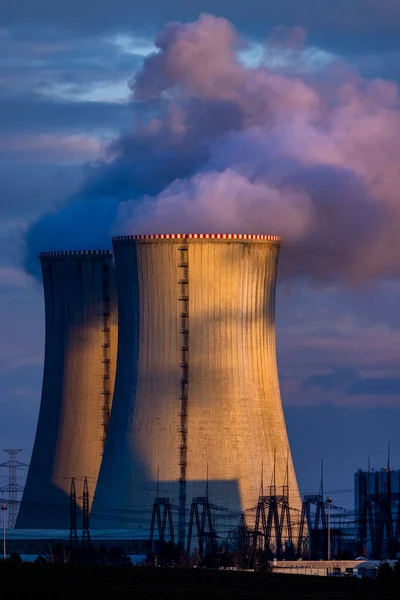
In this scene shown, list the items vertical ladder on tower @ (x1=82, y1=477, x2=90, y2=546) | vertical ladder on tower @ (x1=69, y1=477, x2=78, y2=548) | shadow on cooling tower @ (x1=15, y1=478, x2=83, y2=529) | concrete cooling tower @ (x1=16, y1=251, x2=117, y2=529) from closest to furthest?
1. vertical ladder on tower @ (x1=82, y1=477, x2=90, y2=546)
2. vertical ladder on tower @ (x1=69, y1=477, x2=78, y2=548)
3. concrete cooling tower @ (x1=16, y1=251, x2=117, y2=529)
4. shadow on cooling tower @ (x1=15, y1=478, x2=83, y2=529)

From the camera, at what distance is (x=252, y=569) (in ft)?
151

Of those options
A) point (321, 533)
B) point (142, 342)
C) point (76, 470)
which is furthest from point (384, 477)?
point (142, 342)

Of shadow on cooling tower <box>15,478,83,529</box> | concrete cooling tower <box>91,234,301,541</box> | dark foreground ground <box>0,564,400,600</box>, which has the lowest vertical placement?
dark foreground ground <box>0,564,400,600</box>

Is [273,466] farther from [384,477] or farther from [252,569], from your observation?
[384,477]

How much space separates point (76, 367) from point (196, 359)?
16.7ft

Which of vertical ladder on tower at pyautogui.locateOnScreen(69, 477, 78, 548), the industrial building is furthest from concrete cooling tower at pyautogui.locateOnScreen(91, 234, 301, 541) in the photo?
the industrial building

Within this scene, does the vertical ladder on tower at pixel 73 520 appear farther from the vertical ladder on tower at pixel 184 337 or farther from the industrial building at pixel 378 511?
the industrial building at pixel 378 511

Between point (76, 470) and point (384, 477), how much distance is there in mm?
14557

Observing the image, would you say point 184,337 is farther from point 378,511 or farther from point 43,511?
point 378,511

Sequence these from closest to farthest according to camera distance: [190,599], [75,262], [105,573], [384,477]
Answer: [190,599]
[105,573]
[75,262]
[384,477]

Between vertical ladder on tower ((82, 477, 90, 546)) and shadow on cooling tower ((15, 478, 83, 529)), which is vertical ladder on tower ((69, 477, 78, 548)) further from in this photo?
shadow on cooling tower ((15, 478, 83, 529))

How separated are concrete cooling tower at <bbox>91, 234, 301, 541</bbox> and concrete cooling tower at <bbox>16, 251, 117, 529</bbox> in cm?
382

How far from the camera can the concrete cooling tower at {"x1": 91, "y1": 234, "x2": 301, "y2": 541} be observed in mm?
46812

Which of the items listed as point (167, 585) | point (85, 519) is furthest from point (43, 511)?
point (167, 585)
